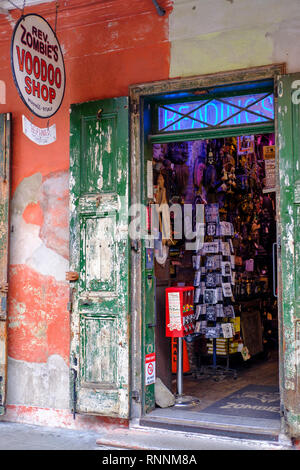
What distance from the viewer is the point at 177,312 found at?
21.1 feet

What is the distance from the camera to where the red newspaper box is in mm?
6418

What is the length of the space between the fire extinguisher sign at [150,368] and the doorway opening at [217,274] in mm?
320

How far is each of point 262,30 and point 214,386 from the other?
14.1 feet

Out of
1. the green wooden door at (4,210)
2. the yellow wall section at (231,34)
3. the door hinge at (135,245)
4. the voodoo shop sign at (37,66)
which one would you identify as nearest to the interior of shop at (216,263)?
the door hinge at (135,245)

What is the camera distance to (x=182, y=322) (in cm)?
641

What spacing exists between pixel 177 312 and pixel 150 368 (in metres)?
0.74

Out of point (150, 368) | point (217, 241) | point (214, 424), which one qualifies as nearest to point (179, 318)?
point (150, 368)

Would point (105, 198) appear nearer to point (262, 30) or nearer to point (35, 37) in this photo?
point (35, 37)

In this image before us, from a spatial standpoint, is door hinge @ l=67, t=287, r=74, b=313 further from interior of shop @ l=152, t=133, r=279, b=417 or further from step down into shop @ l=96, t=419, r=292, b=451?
step down into shop @ l=96, t=419, r=292, b=451

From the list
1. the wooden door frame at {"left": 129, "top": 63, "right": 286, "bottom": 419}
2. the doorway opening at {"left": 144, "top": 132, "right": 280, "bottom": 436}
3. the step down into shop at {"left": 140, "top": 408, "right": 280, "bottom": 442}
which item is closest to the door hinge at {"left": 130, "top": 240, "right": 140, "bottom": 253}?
the wooden door frame at {"left": 129, "top": 63, "right": 286, "bottom": 419}

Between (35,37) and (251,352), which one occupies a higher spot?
(35,37)

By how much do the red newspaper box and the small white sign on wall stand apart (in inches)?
81.8

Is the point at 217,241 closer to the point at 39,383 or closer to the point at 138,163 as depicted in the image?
the point at 138,163

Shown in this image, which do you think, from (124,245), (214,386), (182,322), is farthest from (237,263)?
(124,245)
